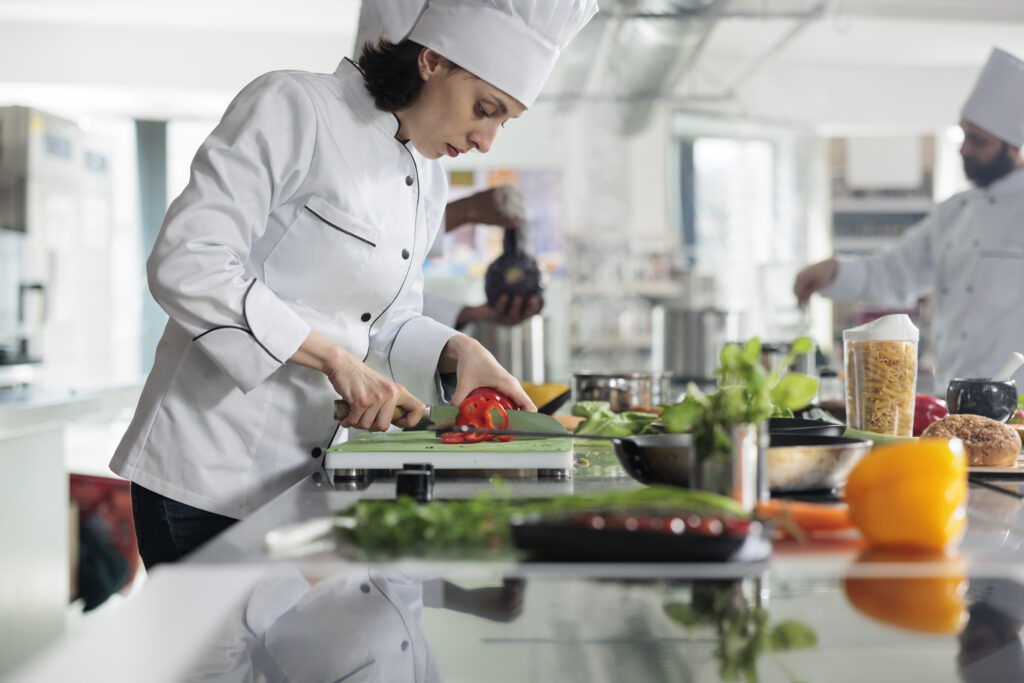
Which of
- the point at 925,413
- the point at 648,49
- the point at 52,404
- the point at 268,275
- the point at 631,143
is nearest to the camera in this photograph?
the point at 268,275

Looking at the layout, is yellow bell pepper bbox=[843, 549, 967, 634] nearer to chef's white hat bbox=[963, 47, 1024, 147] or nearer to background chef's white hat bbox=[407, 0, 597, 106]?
background chef's white hat bbox=[407, 0, 597, 106]

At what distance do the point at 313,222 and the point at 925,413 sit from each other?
1003 millimetres

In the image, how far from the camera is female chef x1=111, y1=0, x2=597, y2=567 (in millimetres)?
1245

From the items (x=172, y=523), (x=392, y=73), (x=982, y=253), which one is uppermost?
(x=392, y=73)

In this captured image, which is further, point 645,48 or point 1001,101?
point 645,48

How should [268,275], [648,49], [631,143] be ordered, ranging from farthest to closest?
[631,143]
[648,49]
[268,275]

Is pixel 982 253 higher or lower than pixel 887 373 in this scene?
higher

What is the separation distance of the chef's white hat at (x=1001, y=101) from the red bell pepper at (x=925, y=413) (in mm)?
A: 2016

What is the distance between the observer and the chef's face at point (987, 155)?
3293 mm

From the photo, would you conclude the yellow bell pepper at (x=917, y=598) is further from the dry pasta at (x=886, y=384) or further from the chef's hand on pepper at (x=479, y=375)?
the dry pasta at (x=886, y=384)

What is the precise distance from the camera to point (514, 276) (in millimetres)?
2324

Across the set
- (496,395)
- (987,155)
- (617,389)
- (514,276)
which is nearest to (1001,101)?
(987,155)

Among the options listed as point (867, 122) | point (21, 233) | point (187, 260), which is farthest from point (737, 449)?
point (867, 122)

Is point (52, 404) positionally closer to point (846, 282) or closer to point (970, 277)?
point (846, 282)
